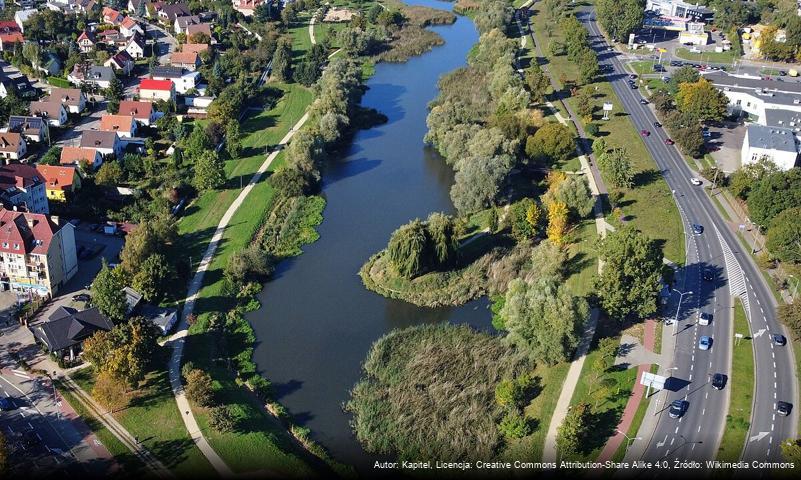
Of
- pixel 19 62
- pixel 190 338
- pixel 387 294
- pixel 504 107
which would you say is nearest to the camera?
pixel 190 338

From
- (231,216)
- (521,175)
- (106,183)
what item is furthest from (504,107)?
(106,183)

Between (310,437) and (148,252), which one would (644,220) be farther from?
(148,252)

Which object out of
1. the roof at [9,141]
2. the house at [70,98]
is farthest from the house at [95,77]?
the roof at [9,141]

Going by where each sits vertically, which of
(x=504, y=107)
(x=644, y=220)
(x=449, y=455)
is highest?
(x=504, y=107)

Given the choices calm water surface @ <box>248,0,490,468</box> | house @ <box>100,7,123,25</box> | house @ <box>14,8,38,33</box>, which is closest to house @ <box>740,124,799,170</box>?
calm water surface @ <box>248,0,490,468</box>

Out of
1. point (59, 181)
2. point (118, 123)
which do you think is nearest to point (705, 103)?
point (118, 123)

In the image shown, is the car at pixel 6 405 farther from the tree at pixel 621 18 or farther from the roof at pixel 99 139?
the tree at pixel 621 18
